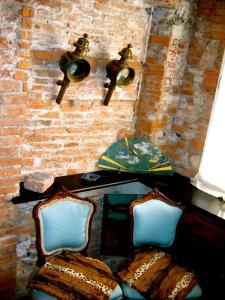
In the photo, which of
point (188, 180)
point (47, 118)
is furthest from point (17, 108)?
point (188, 180)

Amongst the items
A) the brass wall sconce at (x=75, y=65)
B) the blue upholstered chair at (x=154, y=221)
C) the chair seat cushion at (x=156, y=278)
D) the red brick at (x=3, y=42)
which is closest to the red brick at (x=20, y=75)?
the red brick at (x=3, y=42)

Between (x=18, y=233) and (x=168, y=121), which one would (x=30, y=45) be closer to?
(x=18, y=233)

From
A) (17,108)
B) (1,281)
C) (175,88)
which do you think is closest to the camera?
(17,108)

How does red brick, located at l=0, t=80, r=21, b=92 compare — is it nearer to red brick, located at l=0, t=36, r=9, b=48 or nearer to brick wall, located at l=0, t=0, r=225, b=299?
brick wall, located at l=0, t=0, r=225, b=299

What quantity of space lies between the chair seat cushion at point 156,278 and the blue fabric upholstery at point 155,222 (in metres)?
0.17

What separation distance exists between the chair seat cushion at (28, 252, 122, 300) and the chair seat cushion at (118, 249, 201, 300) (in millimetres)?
139

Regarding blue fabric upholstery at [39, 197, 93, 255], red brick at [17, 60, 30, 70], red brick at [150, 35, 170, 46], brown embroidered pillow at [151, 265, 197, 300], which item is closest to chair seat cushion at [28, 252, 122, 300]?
Answer: blue fabric upholstery at [39, 197, 93, 255]

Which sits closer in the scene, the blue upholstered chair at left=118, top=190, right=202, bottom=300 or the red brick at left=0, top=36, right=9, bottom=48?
the red brick at left=0, top=36, right=9, bottom=48

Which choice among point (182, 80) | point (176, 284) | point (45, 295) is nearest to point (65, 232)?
point (45, 295)

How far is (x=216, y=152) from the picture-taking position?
3.63 meters

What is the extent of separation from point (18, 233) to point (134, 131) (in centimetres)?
179

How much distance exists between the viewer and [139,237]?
303cm

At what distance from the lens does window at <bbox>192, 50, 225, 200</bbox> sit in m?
3.53

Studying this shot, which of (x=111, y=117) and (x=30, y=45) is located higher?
(x=30, y=45)
